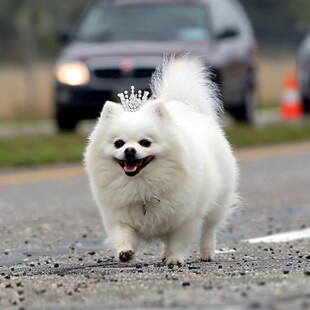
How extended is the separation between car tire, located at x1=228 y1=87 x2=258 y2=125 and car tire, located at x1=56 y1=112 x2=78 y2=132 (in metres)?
2.51

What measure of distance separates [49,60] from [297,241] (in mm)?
28719

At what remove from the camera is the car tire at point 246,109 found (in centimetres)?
2330

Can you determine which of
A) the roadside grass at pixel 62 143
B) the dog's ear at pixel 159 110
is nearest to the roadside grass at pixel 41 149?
the roadside grass at pixel 62 143

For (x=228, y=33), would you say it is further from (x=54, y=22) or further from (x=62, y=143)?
(x=54, y=22)

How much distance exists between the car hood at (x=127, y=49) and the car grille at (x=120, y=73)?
23 centimetres

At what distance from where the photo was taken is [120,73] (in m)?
20.9

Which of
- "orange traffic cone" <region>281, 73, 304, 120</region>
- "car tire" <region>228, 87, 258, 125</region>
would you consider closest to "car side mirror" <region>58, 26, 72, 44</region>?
"car tire" <region>228, 87, 258, 125</region>

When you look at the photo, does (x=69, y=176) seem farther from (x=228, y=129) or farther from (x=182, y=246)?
(x=182, y=246)

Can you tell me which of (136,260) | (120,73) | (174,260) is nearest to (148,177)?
(174,260)

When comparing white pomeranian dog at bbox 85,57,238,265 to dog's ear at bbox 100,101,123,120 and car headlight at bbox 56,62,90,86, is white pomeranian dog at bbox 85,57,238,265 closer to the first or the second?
dog's ear at bbox 100,101,123,120

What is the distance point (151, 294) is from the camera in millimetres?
7352

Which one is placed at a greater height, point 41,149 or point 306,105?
point 41,149

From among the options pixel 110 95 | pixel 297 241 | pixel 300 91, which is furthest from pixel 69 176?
pixel 300 91

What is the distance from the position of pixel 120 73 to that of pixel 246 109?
3.45 meters
